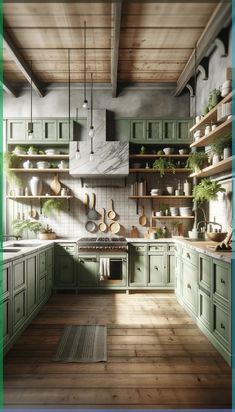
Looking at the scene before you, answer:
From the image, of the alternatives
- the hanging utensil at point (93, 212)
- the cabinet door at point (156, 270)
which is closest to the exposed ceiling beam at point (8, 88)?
the hanging utensil at point (93, 212)

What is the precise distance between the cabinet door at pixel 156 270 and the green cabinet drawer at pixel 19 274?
2.28 metres

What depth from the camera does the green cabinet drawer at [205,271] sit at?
10.2 feet

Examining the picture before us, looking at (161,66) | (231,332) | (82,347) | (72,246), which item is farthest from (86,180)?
(231,332)

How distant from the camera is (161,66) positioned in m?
4.93

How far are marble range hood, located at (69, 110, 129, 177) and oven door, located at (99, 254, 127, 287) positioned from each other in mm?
1424

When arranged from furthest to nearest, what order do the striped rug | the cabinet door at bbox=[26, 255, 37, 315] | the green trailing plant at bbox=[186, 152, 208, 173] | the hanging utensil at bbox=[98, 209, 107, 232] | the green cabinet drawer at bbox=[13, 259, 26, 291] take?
the hanging utensil at bbox=[98, 209, 107, 232], the green trailing plant at bbox=[186, 152, 208, 173], the cabinet door at bbox=[26, 255, 37, 315], the green cabinet drawer at bbox=[13, 259, 26, 291], the striped rug

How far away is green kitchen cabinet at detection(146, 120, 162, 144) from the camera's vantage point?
5262 mm

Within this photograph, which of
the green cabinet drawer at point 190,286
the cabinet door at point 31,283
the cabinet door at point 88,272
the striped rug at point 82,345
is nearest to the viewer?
the striped rug at point 82,345

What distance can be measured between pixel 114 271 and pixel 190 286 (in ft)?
5.02

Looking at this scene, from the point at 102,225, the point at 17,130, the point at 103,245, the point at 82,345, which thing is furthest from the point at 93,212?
the point at 82,345

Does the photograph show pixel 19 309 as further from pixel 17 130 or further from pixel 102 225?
pixel 17 130

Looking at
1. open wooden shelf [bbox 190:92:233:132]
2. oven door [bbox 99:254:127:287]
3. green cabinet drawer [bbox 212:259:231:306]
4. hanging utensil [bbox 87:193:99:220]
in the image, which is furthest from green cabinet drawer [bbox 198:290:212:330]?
hanging utensil [bbox 87:193:99:220]

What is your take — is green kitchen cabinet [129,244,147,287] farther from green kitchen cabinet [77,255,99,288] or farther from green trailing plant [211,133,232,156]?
green trailing plant [211,133,232,156]

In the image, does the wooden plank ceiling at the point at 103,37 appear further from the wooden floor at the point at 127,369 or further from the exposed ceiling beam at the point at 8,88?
the wooden floor at the point at 127,369
